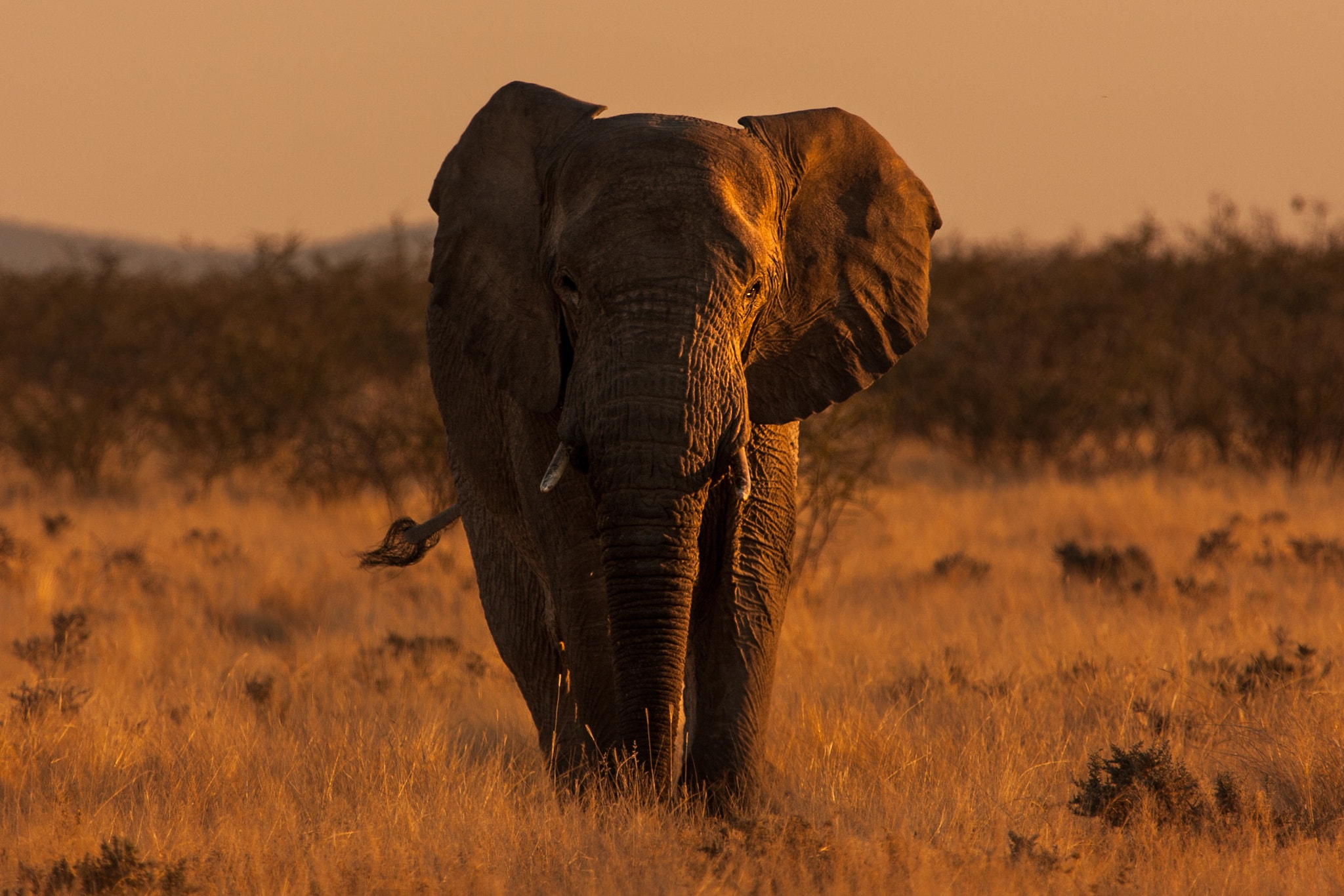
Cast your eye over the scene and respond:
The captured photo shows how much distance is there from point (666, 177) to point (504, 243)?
0.67 m

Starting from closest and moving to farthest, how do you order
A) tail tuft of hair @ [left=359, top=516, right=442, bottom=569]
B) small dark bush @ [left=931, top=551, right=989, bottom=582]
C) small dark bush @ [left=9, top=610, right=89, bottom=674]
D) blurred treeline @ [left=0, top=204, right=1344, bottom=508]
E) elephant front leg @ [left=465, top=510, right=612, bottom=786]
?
elephant front leg @ [left=465, top=510, right=612, bottom=786] < tail tuft of hair @ [left=359, top=516, right=442, bottom=569] < small dark bush @ [left=9, top=610, right=89, bottom=674] < small dark bush @ [left=931, top=551, right=989, bottom=582] < blurred treeline @ [left=0, top=204, right=1344, bottom=508]

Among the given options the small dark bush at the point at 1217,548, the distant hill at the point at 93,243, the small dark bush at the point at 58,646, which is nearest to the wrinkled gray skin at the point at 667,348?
the small dark bush at the point at 58,646

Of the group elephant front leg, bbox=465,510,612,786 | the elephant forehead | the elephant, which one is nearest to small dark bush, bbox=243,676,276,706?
elephant front leg, bbox=465,510,612,786

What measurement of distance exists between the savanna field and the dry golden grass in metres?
0.02

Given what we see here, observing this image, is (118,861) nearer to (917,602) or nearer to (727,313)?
(727,313)

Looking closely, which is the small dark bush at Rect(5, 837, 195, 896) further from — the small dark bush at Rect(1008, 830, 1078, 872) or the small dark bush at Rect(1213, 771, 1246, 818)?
the small dark bush at Rect(1213, 771, 1246, 818)

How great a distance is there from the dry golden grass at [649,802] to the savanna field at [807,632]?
0.08 feet

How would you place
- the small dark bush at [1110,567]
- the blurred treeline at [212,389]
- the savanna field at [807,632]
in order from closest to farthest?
the savanna field at [807,632] → the small dark bush at [1110,567] → the blurred treeline at [212,389]

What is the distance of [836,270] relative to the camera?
4.31 metres

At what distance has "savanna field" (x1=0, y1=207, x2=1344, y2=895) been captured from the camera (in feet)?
13.1

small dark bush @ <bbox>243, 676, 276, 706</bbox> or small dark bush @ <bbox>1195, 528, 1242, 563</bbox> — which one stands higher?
small dark bush @ <bbox>1195, 528, 1242, 563</bbox>

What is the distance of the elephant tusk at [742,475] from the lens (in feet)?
12.2

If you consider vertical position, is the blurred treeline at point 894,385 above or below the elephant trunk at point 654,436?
above

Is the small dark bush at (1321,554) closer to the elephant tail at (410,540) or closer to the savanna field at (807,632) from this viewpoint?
the savanna field at (807,632)
